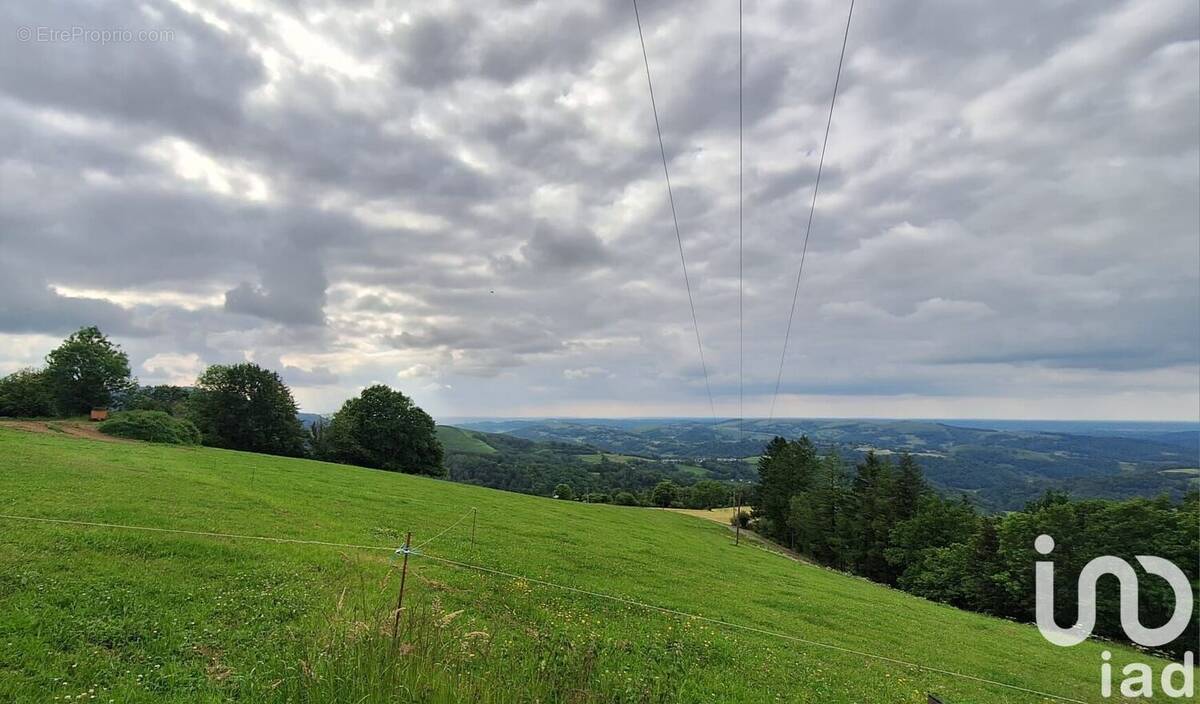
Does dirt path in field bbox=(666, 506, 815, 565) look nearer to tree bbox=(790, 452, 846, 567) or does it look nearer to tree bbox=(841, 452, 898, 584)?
tree bbox=(790, 452, 846, 567)

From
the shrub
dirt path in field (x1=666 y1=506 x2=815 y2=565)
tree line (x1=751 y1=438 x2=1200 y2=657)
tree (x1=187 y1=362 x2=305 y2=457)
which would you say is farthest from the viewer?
tree (x1=187 y1=362 x2=305 y2=457)

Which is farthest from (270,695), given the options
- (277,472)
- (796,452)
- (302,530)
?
(796,452)

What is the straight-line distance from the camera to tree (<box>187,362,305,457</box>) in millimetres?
58000

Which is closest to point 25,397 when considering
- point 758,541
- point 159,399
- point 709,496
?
point 159,399

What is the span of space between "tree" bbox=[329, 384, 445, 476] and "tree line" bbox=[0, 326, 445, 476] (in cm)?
12

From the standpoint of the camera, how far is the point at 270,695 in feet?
17.4

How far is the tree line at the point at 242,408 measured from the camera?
5294 cm

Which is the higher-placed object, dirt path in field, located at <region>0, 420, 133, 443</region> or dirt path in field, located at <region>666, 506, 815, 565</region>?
dirt path in field, located at <region>0, 420, 133, 443</region>

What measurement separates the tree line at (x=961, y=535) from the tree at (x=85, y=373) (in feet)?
275

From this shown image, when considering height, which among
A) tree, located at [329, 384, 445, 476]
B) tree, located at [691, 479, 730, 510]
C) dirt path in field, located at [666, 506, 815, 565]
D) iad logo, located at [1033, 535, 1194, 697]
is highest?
tree, located at [329, 384, 445, 476]

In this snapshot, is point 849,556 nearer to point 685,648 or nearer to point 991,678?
point 991,678

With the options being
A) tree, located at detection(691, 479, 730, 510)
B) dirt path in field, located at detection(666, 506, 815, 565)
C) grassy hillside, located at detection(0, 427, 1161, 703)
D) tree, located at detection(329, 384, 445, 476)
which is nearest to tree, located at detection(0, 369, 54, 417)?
tree, located at detection(329, 384, 445, 476)

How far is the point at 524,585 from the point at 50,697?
835cm

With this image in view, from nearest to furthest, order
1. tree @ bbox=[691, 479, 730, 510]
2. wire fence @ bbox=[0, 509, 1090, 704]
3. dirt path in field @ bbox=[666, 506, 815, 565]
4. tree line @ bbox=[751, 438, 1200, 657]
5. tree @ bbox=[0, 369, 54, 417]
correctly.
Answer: wire fence @ bbox=[0, 509, 1090, 704] < tree line @ bbox=[751, 438, 1200, 657] < tree @ bbox=[0, 369, 54, 417] < dirt path in field @ bbox=[666, 506, 815, 565] < tree @ bbox=[691, 479, 730, 510]
